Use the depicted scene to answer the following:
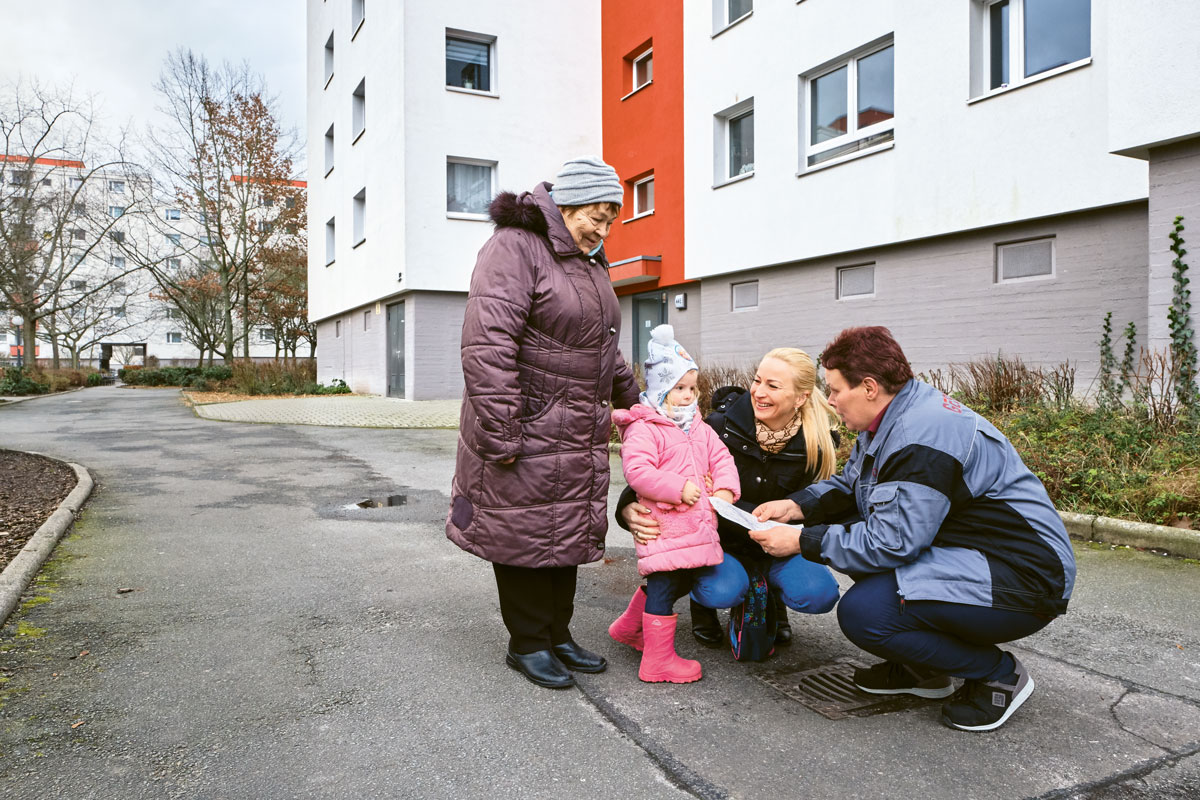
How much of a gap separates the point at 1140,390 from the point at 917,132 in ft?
18.2

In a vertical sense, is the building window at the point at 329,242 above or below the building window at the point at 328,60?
below

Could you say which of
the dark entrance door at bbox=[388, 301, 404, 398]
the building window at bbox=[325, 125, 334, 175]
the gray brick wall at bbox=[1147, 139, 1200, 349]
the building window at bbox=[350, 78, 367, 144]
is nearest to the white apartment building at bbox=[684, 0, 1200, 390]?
the gray brick wall at bbox=[1147, 139, 1200, 349]

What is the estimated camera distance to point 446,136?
805 inches

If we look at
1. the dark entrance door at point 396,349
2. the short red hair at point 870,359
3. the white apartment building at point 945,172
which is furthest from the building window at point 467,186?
the short red hair at point 870,359

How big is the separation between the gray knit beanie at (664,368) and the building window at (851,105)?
10.1 metres

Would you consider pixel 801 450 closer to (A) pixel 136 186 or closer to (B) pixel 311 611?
(B) pixel 311 611

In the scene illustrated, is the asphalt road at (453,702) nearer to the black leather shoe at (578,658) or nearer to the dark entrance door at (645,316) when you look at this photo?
the black leather shoe at (578,658)

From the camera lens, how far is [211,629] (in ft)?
13.0

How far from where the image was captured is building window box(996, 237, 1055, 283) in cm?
1032

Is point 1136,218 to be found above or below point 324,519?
above

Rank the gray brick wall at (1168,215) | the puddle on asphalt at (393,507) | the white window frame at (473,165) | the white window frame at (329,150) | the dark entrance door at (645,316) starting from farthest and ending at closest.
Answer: the white window frame at (329,150)
the white window frame at (473,165)
the dark entrance door at (645,316)
the gray brick wall at (1168,215)
the puddle on asphalt at (393,507)

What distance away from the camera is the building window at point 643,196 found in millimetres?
18828

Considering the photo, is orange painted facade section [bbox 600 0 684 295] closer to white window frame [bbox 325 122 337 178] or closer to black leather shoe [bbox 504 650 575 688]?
white window frame [bbox 325 122 337 178]

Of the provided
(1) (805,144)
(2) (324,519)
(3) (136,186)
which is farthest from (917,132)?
(3) (136,186)
